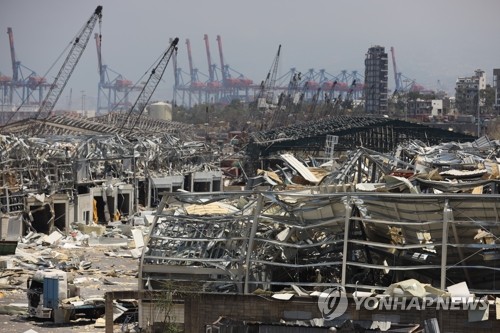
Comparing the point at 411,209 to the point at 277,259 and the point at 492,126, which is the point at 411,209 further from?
the point at 492,126

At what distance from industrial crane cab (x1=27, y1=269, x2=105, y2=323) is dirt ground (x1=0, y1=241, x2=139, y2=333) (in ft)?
0.57

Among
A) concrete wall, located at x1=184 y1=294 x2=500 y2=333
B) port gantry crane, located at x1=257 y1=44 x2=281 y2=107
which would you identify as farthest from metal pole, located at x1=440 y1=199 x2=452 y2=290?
port gantry crane, located at x1=257 y1=44 x2=281 y2=107

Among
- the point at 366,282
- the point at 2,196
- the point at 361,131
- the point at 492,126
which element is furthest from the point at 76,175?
the point at 492,126

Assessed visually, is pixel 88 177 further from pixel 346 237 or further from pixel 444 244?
pixel 444 244

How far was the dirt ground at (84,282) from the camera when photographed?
80.2ft

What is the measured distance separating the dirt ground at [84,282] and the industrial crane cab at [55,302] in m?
0.17

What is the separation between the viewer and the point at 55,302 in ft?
82.9

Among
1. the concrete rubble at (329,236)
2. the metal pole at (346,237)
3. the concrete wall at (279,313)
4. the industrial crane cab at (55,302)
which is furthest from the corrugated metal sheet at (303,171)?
the concrete wall at (279,313)

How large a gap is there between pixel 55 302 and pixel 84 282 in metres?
5.96

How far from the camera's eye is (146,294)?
65.0ft

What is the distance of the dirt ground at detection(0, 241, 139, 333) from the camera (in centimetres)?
2445

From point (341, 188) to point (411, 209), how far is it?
3493mm

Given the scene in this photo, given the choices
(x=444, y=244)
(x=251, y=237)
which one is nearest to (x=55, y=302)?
(x=251, y=237)

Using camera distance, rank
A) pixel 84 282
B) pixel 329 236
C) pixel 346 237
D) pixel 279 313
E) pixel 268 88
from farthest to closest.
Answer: pixel 268 88 < pixel 84 282 < pixel 329 236 < pixel 346 237 < pixel 279 313
